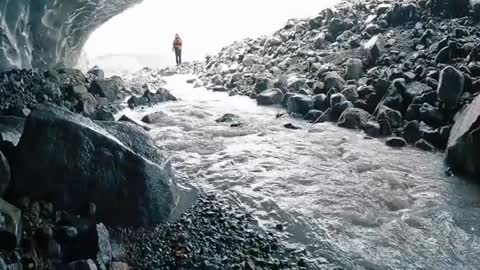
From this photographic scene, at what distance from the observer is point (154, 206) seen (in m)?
3.74

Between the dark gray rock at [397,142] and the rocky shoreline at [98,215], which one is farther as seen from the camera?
the dark gray rock at [397,142]

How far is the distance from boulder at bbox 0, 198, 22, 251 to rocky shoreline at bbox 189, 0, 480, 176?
16.7 ft

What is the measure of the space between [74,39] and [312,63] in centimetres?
704

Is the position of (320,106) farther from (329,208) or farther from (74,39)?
(74,39)

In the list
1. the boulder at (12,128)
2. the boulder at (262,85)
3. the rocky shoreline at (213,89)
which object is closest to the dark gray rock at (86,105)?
the rocky shoreline at (213,89)

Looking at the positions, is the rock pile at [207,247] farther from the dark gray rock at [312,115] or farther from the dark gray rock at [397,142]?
the dark gray rock at [312,115]

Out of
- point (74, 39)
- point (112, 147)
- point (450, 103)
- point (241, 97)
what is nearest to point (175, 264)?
point (112, 147)

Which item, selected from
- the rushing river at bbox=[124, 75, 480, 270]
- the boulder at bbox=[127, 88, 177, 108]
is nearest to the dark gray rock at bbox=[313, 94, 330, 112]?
the rushing river at bbox=[124, 75, 480, 270]

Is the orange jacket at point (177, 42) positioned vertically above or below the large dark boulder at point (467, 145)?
above

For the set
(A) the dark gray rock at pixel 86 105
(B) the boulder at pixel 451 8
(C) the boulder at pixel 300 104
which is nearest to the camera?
(A) the dark gray rock at pixel 86 105

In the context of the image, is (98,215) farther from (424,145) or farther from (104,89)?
(104,89)

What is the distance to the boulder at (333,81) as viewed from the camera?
8797 millimetres

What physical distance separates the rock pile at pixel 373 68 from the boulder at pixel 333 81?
23 millimetres

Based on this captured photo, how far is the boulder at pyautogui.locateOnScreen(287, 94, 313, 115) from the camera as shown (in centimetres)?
842
